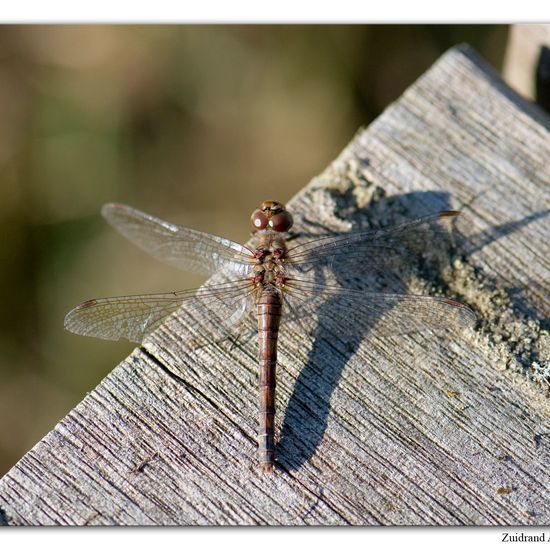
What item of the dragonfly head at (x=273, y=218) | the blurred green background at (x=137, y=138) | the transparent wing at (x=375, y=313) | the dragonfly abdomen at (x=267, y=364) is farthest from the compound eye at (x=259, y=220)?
the blurred green background at (x=137, y=138)

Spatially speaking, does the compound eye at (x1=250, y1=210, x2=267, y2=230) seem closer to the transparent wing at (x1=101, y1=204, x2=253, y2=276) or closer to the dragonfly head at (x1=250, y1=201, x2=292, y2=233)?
the dragonfly head at (x1=250, y1=201, x2=292, y2=233)

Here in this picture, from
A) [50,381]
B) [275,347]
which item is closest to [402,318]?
[275,347]

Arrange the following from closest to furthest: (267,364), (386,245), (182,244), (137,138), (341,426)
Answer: (341,426) < (267,364) < (386,245) < (182,244) < (137,138)

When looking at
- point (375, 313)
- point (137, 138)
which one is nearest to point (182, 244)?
point (375, 313)

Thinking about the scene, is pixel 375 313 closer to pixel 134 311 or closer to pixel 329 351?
pixel 329 351

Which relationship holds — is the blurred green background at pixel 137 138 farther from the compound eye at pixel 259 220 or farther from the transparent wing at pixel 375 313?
the transparent wing at pixel 375 313

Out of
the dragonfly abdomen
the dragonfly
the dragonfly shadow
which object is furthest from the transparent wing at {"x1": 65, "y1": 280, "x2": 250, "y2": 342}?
the dragonfly shadow

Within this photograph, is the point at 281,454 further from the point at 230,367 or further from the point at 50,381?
the point at 50,381

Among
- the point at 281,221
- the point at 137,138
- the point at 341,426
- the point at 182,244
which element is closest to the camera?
the point at 341,426
